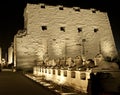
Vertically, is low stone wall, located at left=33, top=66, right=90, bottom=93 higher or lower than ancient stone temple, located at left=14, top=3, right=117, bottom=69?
lower

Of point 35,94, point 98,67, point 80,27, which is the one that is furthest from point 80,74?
point 80,27

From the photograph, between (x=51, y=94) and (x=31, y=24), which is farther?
(x=31, y=24)

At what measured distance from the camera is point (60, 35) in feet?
76.6

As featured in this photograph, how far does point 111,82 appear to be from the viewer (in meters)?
5.33

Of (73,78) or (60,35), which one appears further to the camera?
(60,35)

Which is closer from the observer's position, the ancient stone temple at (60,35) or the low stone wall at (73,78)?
the low stone wall at (73,78)

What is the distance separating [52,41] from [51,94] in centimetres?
1587

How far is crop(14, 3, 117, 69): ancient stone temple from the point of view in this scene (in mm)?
21688

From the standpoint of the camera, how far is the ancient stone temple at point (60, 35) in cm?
2169

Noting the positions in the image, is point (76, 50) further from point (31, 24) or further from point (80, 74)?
point (80, 74)

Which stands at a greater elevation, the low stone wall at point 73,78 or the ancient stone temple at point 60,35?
the ancient stone temple at point 60,35

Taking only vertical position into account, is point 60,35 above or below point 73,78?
above

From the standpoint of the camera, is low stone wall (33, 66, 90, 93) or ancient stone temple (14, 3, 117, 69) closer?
low stone wall (33, 66, 90, 93)

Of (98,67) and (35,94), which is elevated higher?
(98,67)
